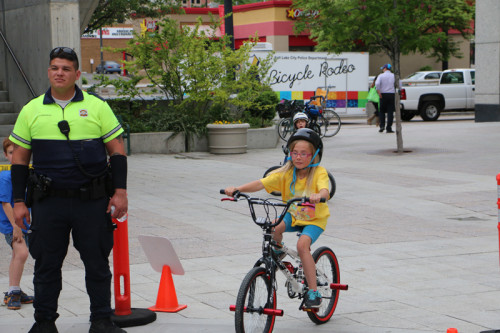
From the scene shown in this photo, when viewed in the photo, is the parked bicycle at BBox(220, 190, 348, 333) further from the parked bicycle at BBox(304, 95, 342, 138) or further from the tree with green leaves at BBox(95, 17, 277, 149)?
the parked bicycle at BBox(304, 95, 342, 138)

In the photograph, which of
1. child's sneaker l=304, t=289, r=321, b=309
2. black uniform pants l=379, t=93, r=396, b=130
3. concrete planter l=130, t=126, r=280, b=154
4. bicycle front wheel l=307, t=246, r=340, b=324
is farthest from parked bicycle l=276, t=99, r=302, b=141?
child's sneaker l=304, t=289, r=321, b=309

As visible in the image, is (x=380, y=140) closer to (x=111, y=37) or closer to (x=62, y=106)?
(x=62, y=106)

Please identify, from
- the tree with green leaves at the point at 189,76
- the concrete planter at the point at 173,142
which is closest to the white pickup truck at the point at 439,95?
the concrete planter at the point at 173,142

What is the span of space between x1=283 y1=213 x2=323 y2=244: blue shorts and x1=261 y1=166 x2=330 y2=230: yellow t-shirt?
Answer: 0.10 ft

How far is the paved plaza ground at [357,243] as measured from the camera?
582cm

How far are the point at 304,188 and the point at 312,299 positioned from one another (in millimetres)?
768

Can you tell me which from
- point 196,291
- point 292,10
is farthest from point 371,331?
point 292,10

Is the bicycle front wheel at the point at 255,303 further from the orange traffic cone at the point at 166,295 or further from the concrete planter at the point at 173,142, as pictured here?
the concrete planter at the point at 173,142

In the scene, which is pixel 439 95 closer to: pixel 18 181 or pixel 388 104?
pixel 388 104

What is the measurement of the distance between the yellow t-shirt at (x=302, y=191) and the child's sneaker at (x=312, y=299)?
1.51 ft

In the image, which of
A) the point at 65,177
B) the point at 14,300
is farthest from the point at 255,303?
the point at 14,300

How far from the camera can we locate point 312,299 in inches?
208

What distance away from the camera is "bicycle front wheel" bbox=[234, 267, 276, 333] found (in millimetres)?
4812

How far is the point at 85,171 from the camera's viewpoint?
490 cm
